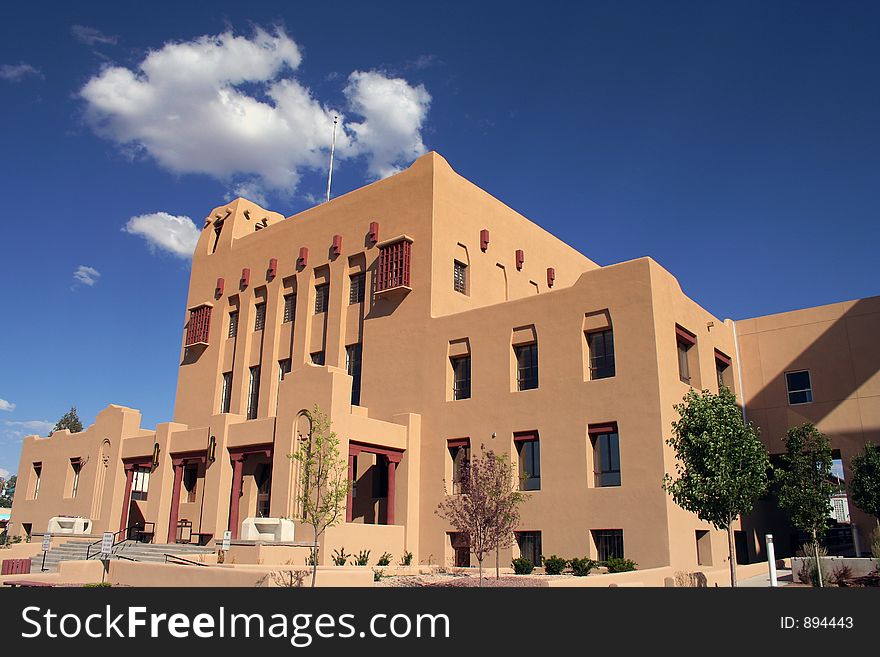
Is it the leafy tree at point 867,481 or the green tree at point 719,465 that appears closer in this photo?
the green tree at point 719,465

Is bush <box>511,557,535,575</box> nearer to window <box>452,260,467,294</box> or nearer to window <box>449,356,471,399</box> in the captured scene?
window <box>449,356,471,399</box>

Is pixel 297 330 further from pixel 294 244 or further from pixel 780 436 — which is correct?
pixel 780 436

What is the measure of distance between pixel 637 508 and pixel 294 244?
24896 mm

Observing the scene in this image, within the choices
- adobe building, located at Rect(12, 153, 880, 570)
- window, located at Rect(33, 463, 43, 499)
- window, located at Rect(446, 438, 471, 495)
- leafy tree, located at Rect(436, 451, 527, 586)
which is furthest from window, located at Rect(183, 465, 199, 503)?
leafy tree, located at Rect(436, 451, 527, 586)

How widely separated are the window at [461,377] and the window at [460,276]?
4485 mm

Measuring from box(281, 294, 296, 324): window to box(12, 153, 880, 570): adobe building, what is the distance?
0.25 metres

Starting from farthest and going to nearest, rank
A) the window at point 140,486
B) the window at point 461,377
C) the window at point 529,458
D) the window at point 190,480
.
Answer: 1. the window at point 140,486
2. the window at point 190,480
3. the window at point 461,377
4. the window at point 529,458

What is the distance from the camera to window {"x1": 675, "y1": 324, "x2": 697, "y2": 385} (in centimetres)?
3122

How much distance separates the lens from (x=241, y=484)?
3478 centimetres

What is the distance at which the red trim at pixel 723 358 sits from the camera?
36553 mm

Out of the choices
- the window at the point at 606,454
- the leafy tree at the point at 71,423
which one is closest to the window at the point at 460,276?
the window at the point at 606,454

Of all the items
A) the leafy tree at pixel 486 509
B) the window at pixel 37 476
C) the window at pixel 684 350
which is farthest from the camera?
the window at pixel 37 476

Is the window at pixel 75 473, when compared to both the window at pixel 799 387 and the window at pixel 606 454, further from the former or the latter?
the window at pixel 799 387
